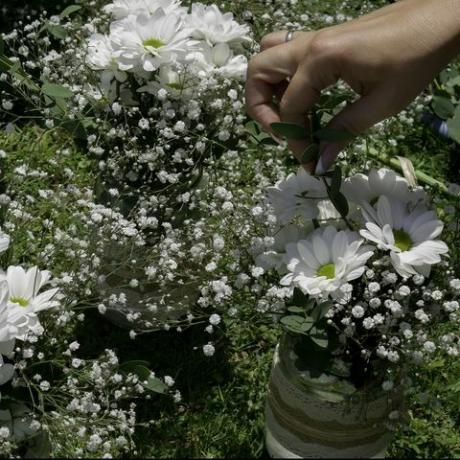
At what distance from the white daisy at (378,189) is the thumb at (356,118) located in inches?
2.8

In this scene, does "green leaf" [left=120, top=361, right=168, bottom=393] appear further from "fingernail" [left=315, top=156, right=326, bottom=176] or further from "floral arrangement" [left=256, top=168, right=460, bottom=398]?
"fingernail" [left=315, top=156, right=326, bottom=176]

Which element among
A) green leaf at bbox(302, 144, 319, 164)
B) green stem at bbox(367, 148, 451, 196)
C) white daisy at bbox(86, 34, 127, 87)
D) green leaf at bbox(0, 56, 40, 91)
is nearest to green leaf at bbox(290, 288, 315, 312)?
green leaf at bbox(302, 144, 319, 164)

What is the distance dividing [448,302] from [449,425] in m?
0.61

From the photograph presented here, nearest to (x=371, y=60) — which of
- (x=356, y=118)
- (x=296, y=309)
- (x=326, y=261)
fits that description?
(x=356, y=118)

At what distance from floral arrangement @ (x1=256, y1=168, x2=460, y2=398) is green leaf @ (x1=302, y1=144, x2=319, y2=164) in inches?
2.4

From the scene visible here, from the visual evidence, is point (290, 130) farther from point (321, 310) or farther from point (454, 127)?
point (454, 127)

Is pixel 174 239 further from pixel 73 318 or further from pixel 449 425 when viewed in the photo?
pixel 449 425

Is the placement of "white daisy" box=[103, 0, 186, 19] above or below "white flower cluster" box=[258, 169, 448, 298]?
above

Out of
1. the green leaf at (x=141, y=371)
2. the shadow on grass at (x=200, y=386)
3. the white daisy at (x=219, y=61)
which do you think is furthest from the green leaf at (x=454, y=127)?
the green leaf at (x=141, y=371)

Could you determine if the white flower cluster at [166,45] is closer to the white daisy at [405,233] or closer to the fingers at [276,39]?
the fingers at [276,39]

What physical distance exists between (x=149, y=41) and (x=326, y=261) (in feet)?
1.87

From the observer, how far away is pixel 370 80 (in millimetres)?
1430

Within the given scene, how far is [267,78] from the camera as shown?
60.5 inches

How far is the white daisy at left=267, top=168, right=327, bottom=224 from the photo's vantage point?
60.2 inches
